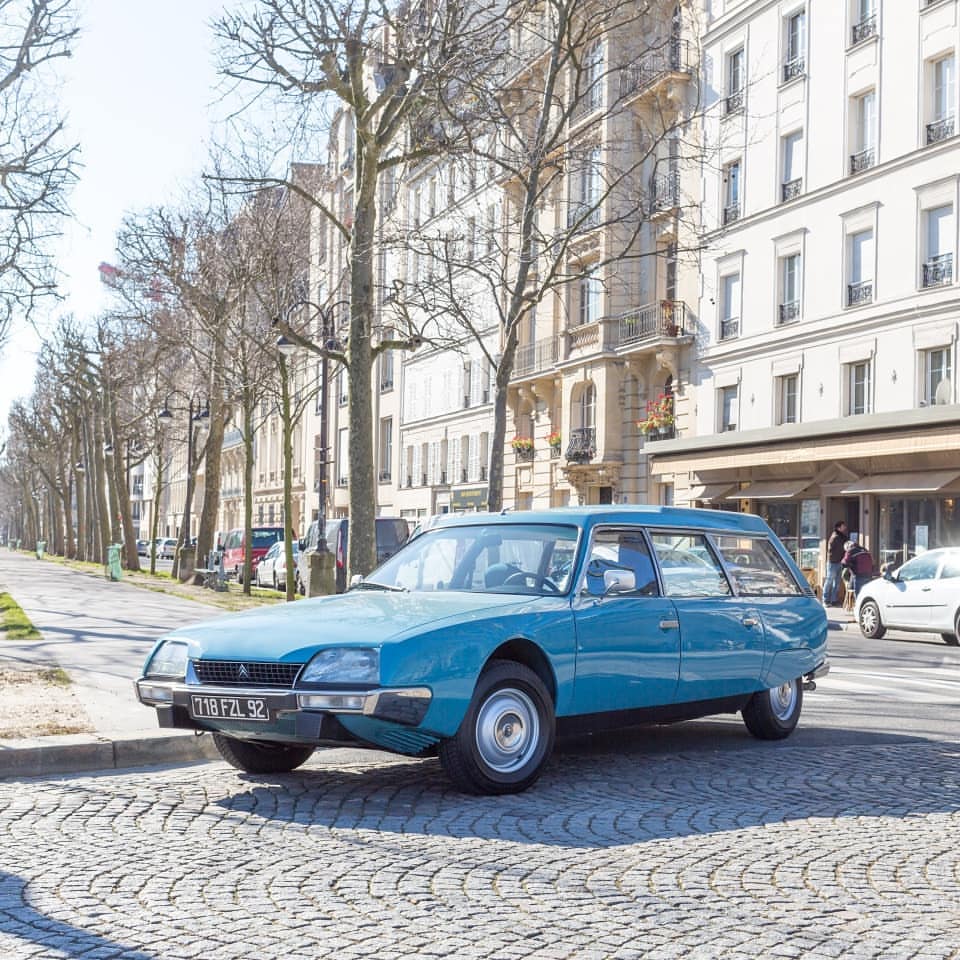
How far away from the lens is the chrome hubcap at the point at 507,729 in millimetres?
7070

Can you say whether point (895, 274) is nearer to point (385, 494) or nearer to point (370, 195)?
point (370, 195)

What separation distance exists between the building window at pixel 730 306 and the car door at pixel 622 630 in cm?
2883

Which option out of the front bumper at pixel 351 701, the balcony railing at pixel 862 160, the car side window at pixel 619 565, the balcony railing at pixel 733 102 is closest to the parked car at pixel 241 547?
the balcony railing at pixel 733 102

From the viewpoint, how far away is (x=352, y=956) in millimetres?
4328

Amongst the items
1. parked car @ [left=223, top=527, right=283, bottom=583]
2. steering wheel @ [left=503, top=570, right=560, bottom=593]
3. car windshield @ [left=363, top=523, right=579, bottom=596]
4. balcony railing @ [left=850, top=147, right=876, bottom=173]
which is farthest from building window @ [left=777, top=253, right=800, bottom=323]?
steering wheel @ [left=503, top=570, right=560, bottom=593]


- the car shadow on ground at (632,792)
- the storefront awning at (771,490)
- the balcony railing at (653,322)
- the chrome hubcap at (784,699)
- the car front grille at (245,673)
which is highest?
the balcony railing at (653,322)

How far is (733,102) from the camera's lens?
3669cm

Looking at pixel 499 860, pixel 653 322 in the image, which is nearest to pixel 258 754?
pixel 499 860

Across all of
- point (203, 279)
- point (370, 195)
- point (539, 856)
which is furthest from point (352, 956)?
point (203, 279)

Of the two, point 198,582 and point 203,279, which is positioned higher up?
point 203,279

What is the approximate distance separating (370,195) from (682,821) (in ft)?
58.4

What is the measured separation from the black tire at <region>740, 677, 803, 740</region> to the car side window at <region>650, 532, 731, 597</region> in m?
0.84

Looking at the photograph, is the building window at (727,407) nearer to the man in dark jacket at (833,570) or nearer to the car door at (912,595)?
the man in dark jacket at (833,570)

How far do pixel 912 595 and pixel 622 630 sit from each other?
15.0 metres
